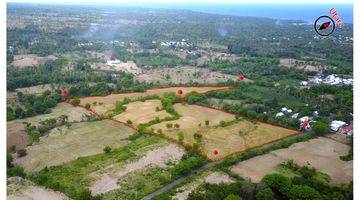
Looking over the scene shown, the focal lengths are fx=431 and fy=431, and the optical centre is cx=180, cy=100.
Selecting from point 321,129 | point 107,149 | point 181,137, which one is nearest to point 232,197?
point 181,137

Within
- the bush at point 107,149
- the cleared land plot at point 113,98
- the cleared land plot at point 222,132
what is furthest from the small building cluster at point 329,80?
the bush at point 107,149

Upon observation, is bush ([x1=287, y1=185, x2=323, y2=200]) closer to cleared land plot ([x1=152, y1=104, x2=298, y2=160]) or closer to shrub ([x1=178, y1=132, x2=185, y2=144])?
cleared land plot ([x1=152, y1=104, x2=298, y2=160])

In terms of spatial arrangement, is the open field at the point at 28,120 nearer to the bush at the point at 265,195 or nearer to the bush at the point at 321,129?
the bush at the point at 265,195

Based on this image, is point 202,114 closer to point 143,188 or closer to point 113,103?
point 113,103

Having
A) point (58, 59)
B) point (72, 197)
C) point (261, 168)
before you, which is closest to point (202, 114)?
point (261, 168)

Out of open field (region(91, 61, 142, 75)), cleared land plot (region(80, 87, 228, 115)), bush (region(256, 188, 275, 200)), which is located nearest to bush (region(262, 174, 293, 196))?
bush (region(256, 188, 275, 200))

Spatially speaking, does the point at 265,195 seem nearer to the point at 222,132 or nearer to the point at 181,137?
the point at 181,137

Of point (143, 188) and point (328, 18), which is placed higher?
point (328, 18)
